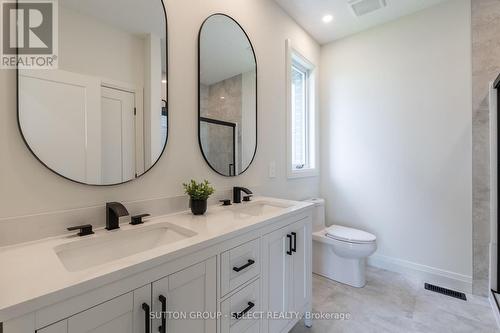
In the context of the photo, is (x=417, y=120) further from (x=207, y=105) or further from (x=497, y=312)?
(x=207, y=105)

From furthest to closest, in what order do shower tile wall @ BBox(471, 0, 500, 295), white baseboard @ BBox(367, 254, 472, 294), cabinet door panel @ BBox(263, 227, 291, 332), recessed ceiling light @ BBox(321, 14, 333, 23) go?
recessed ceiling light @ BBox(321, 14, 333, 23) → white baseboard @ BBox(367, 254, 472, 294) → shower tile wall @ BBox(471, 0, 500, 295) → cabinet door panel @ BBox(263, 227, 291, 332)

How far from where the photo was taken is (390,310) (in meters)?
1.78

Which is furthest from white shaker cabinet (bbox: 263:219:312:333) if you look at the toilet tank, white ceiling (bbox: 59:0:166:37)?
white ceiling (bbox: 59:0:166:37)

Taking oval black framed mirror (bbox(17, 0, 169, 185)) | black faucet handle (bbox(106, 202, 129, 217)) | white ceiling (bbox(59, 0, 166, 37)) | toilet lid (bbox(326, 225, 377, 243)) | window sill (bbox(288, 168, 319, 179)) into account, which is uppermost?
white ceiling (bbox(59, 0, 166, 37))

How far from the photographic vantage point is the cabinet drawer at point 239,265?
98 cm

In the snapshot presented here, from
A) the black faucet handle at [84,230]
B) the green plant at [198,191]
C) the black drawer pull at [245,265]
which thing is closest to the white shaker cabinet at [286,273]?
the black drawer pull at [245,265]

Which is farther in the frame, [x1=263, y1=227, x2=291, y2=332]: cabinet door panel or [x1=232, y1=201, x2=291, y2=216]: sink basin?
[x1=232, y1=201, x2=291, y2=216]: sink basin

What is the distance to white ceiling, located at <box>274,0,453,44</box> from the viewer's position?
2.14 meters

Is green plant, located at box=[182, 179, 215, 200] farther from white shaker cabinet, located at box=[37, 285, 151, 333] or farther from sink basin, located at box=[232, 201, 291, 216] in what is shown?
white shaker cabinet, located at box=[37, 285, 151, 333]

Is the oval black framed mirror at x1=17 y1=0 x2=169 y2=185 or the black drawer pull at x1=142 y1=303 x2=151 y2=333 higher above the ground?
the oval black framed mirror at x1=17 y1=0 x2=169 y2=185

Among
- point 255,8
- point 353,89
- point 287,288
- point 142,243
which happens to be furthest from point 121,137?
point 353,89

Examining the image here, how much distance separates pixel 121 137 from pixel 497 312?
9.03ft

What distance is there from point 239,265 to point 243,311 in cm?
22

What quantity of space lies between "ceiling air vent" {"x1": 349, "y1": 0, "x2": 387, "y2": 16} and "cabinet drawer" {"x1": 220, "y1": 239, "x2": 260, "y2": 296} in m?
2.31
